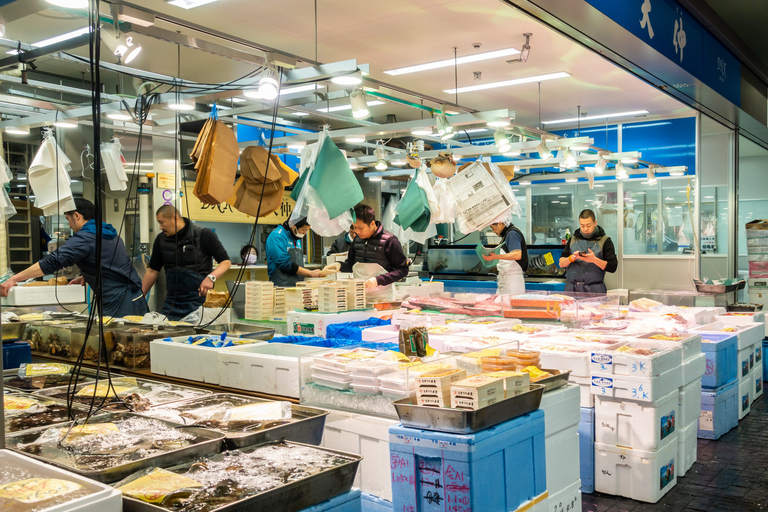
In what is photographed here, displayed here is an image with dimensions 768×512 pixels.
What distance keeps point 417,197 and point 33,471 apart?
503 cm

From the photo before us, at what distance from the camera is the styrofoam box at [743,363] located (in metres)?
5.38

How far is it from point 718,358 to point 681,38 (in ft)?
8.10

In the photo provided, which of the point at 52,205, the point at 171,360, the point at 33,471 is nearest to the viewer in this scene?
the point at 33,471

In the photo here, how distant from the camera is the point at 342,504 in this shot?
1.87 metres

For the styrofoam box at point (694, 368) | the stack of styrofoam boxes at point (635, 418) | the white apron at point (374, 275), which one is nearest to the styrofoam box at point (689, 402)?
the styrofoam box at point (694, 368)

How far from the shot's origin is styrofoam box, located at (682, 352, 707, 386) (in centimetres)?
421

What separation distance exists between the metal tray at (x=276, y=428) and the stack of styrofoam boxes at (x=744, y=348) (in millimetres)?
4044

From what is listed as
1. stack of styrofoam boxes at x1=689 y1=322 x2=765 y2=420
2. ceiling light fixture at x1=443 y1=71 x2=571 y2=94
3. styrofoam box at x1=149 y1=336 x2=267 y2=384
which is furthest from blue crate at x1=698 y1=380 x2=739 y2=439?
ceiling light fixture at x1=443 y1=71 x2=571 y2=94

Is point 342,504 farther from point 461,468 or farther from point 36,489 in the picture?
point 36,489

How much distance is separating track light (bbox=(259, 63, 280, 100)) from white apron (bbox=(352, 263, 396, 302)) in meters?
2.57

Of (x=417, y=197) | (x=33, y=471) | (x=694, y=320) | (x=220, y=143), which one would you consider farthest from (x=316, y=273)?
(x=33, y=471)

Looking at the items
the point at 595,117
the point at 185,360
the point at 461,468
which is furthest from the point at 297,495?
the point at 595,117

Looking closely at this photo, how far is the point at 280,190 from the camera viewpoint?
4.41 metres

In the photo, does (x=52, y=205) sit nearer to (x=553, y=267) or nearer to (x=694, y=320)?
(x=694, y=320)
